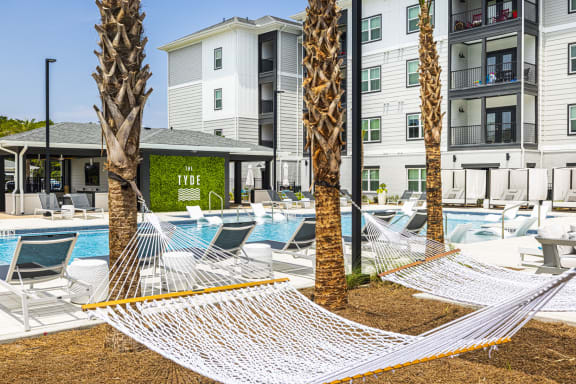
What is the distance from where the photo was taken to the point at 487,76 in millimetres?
26219

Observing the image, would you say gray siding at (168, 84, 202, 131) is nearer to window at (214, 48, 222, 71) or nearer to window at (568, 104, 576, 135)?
window at (214, 48, 222, 71)

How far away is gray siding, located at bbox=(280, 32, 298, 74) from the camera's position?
32.2m

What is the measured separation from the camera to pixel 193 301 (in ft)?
12.7

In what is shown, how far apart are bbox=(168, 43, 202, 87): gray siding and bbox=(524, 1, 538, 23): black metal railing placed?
19.4 m

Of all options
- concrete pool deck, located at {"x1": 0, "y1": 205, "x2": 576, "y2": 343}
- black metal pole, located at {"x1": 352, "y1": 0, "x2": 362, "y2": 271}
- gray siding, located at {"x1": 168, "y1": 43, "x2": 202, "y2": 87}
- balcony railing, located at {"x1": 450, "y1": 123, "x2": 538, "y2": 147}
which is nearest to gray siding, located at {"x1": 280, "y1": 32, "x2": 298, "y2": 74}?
gray siding, located at {"x1": 168, "y1": 43, "x2": 202, "y2": 87}

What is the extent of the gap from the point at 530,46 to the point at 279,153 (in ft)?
47.3

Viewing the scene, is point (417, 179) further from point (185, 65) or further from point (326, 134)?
point (326, 134)

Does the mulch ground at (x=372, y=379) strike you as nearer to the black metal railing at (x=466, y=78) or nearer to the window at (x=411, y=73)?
the black metal railing at (x=466, y=78)

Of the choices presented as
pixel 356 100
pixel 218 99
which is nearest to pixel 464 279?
pixel 356 100

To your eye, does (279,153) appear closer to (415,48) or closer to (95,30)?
(415,48)

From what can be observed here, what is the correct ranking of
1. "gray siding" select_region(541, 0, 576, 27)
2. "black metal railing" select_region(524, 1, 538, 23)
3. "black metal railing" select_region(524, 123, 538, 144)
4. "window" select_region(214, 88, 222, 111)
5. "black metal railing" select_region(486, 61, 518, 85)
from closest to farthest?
1. "gray siding" select_region(541, 0, 576, 27)
2. "black metal railing" select_region(524, 1, 538, 23)
3. "black metal railing" select_region(524, 123, 538, 144)
4. "black metal railing" select_region(486, 61, 518, 85)
5. "window" select_region(214, 88, 222, 111)

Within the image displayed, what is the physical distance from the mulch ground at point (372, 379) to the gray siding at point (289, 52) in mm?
28640

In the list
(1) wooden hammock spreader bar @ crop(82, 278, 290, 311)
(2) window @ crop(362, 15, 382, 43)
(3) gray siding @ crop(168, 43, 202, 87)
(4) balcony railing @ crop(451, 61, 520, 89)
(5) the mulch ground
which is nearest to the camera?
(1) wooden hammock spreader bar @ crop(82, 278, 290, 311)

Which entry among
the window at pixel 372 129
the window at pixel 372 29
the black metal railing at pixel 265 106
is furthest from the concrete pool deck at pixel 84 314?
the black metal railing at pixel 265 106
